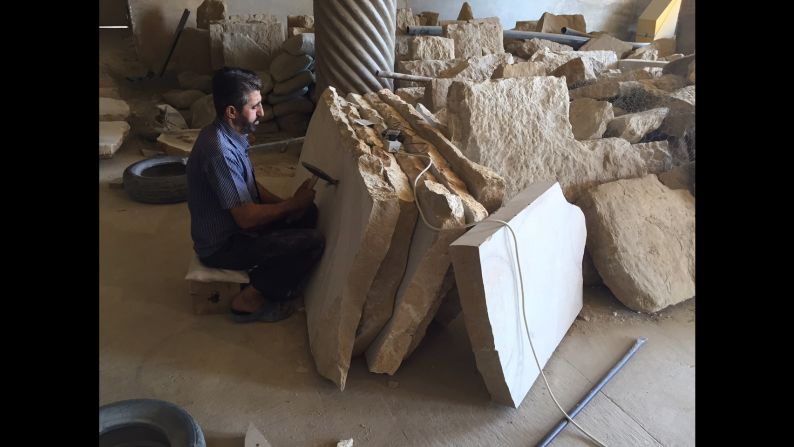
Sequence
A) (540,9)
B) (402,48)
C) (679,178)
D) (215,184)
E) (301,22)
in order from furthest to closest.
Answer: (540,9)
(301,22)
(402,48)
(679,178)
(215,184)

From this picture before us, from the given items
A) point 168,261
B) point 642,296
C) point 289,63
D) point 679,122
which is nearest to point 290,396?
point 168,261

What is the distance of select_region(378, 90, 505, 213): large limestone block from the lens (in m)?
2.79

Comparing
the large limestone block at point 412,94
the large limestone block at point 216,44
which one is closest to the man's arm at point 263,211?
the large limestone block at point 412,94

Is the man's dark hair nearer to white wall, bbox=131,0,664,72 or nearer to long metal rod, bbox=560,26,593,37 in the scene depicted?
white wall, bbox=131,0,664,72

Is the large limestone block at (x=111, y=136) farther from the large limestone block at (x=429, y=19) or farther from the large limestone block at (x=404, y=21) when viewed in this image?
the large limestone block at (x=429, y=19)

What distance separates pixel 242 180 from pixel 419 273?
121cm

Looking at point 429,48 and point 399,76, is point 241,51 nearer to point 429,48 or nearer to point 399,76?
point 429,48

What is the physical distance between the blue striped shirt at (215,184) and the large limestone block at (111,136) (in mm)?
3064

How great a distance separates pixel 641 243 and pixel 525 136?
937mm

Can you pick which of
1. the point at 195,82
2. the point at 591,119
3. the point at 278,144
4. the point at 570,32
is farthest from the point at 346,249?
the point at 570,32

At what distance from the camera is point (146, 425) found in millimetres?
2266

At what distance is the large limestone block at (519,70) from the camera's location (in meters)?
4.73

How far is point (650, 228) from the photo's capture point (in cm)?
353

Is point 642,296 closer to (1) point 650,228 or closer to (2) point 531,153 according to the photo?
(1) point 650,228
